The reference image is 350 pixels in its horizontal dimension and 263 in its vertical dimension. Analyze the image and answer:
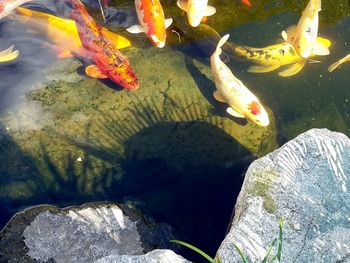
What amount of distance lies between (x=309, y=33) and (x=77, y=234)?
121 inches

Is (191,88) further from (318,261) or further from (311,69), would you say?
(318,261)

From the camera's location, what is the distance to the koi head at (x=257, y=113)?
196 inches

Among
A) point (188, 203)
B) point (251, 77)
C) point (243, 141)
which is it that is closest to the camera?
point (188, 203)

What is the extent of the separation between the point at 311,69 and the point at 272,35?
0.58 m

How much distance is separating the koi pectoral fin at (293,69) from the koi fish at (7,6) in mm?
2840

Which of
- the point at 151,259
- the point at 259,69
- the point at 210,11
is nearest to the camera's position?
the point at 151,259

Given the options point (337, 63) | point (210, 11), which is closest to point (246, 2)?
→ point (210, 11)

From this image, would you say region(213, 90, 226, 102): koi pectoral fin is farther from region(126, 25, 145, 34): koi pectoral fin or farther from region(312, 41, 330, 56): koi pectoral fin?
region(312, 41, 330, 56): koi pectoral fin

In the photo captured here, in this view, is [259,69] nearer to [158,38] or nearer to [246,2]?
[246,2]

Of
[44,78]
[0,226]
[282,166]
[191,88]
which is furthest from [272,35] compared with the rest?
[0,226]

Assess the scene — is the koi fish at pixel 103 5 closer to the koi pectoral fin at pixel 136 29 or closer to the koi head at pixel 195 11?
the koi pectoral fin at pixel 136 29

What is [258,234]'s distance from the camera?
3.73 metres

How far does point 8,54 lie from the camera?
5.30 m

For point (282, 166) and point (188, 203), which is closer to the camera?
point (282, 166)
